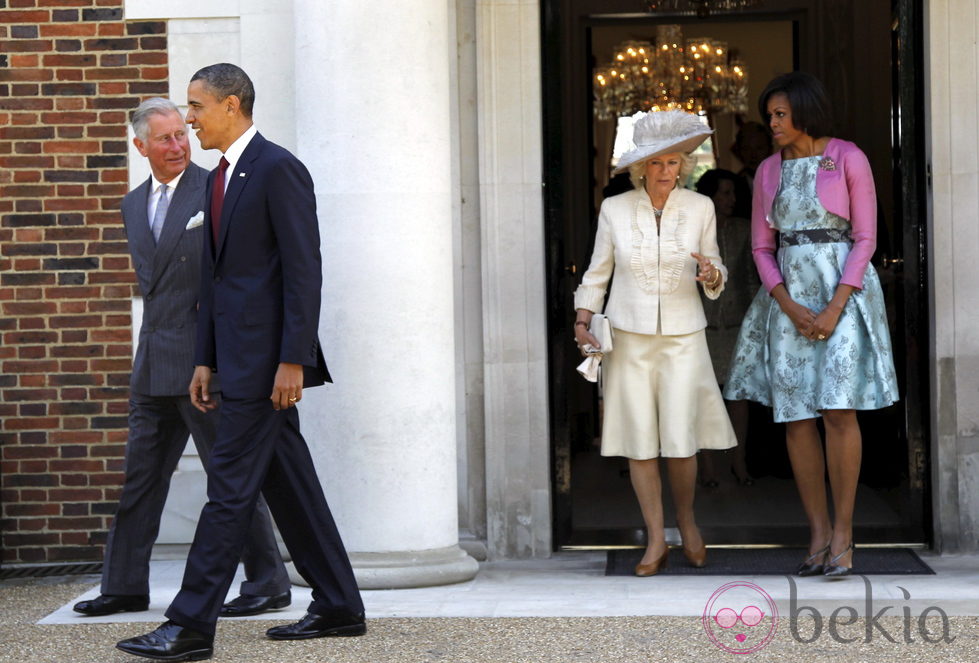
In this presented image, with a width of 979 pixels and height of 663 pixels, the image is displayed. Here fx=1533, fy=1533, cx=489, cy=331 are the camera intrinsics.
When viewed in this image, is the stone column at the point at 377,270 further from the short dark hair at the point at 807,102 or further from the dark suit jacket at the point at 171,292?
the short dark hair at the point at 807,102

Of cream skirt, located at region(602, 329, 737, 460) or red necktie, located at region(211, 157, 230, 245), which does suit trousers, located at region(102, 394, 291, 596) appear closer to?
red necktie, located at region(211, 157, 230, 245)

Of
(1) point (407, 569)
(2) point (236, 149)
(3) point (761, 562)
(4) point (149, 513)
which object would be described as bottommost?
(3) point (761, 562)

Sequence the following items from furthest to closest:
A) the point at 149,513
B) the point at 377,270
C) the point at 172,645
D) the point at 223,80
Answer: the point at 377,270, the point at 149,513, the point at 223,80, the point at 172,645

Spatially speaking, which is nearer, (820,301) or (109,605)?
(109,605)

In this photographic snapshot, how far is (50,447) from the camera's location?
676 centimetres

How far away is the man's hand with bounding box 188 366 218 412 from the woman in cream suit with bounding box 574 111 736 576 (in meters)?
1.71

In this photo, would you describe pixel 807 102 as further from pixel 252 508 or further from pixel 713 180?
pixel 252 508

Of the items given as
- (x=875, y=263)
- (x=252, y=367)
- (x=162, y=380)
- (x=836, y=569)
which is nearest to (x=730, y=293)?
(x=875, y=263)

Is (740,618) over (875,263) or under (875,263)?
under

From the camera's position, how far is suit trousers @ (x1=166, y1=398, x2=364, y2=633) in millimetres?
4656

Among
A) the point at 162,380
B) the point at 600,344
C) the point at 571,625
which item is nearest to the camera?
the point at 571,625

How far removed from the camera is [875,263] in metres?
7.56

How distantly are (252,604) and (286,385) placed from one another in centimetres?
107

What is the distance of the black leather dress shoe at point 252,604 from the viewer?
5391 mm
